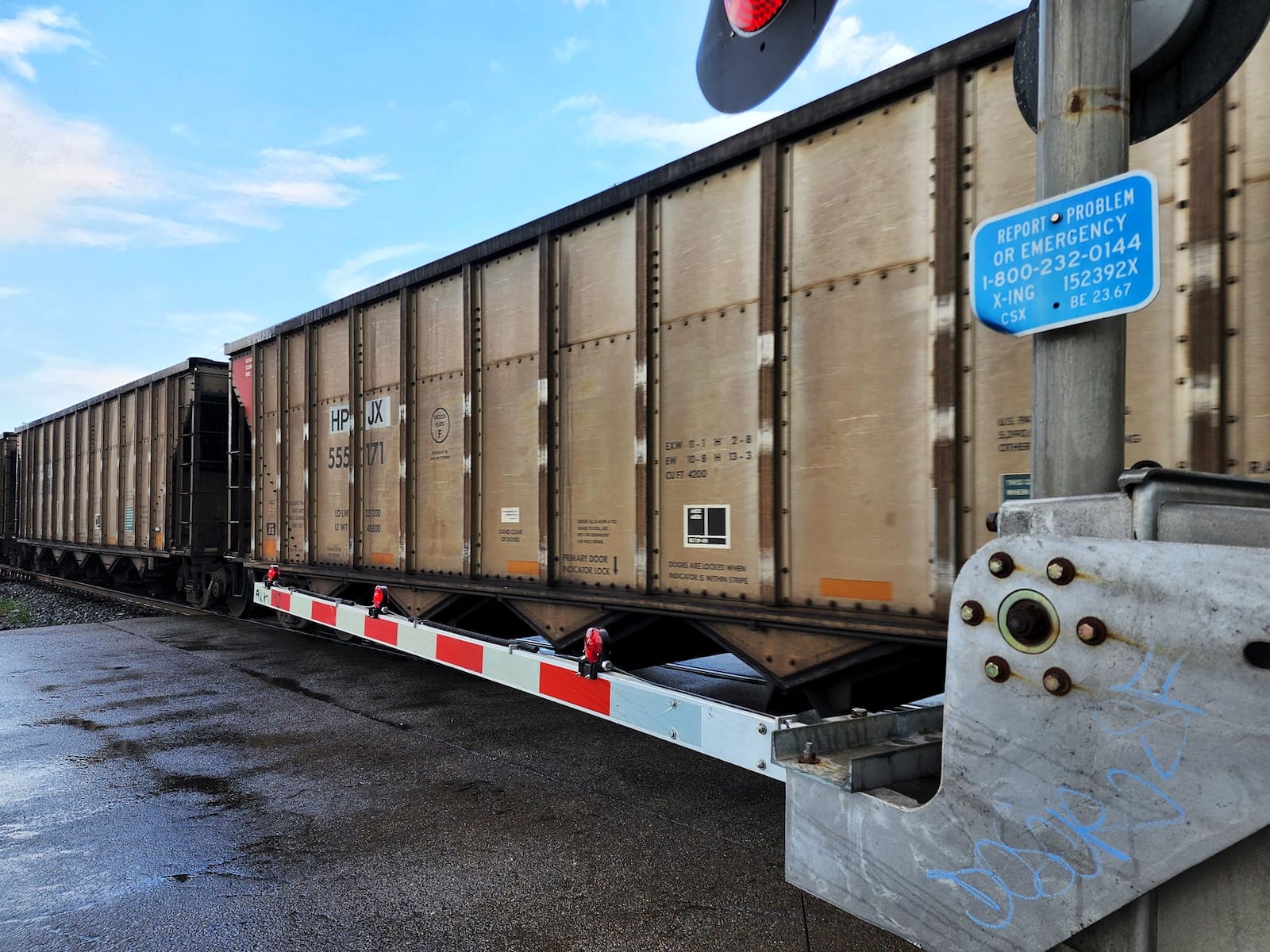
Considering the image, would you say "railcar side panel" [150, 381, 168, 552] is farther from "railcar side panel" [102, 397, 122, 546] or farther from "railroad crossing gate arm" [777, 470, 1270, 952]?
"railroad crossing gate arm" [777, 470, 1270, 952]

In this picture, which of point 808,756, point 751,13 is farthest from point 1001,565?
point 751,13

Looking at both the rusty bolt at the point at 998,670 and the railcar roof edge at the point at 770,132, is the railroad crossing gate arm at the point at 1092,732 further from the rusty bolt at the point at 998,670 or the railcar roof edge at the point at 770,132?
the railcar roof edge at the point at 770,132

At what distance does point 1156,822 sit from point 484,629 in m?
5.73

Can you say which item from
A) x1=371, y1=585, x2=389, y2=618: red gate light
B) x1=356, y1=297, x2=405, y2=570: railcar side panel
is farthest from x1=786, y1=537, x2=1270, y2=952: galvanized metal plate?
x1=356, y1=297, x2=405, y2=570: railcar side panel

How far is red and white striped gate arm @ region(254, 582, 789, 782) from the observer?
302 cm

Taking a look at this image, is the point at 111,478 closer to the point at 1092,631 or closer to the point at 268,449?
the point at 268,449

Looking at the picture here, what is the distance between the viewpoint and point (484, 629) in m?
6.55

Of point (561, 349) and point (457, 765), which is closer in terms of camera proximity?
point (457, 765)

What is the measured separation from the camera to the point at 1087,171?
5.37ft

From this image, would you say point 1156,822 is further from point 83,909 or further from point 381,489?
point 381,489

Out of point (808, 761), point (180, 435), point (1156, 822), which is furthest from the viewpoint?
point (180, 435)

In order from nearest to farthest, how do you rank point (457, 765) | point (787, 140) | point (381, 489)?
point (787, 140)
point (457, 765)
point (381, 489)

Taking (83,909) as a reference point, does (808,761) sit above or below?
above

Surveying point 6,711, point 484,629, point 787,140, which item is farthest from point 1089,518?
point 6,711
